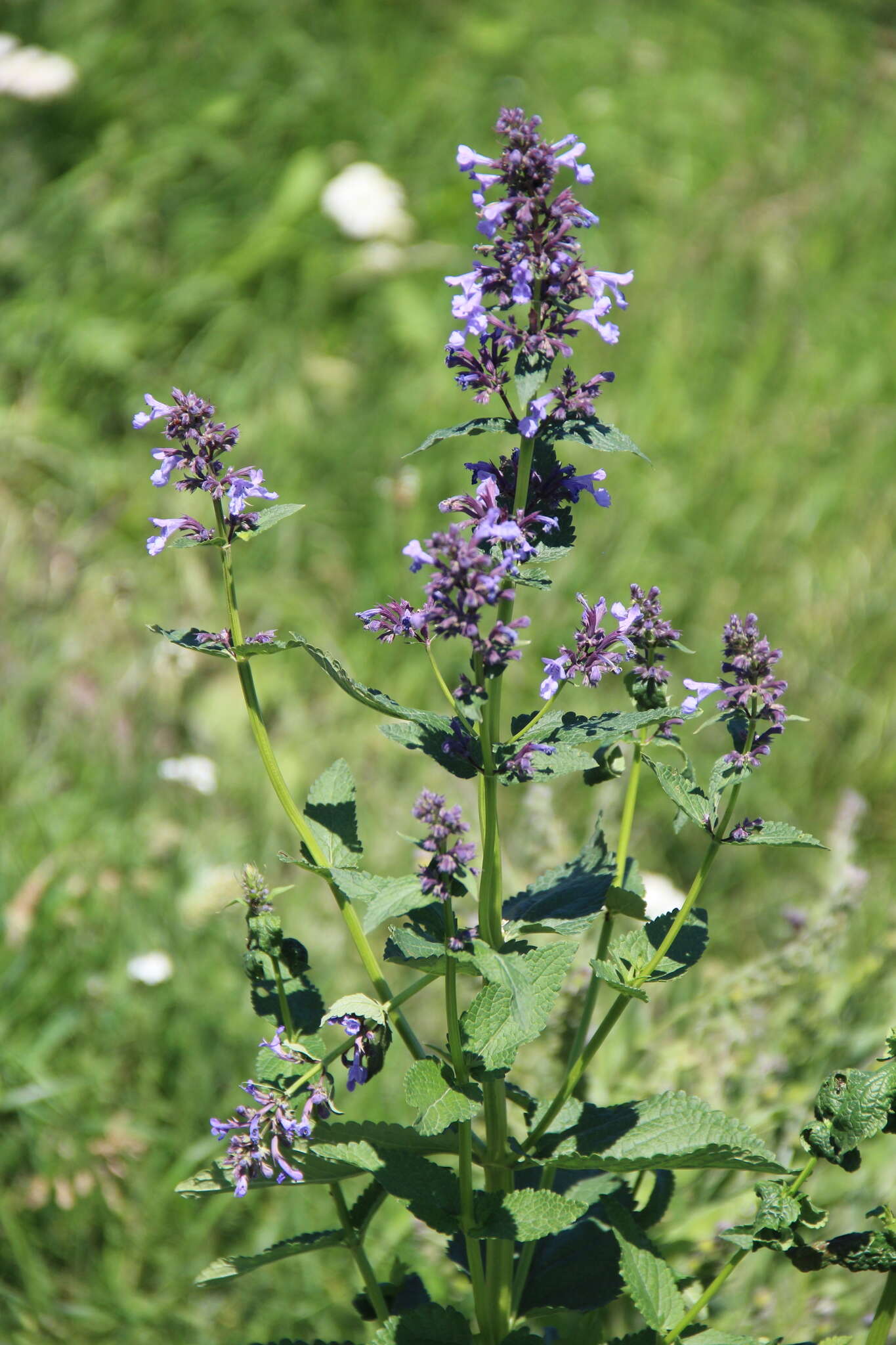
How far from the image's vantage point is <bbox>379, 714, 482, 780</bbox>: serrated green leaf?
1512 millimetres

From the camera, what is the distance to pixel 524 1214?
1.55 metres

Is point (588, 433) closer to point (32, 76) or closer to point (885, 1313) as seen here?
point (885, 1313)

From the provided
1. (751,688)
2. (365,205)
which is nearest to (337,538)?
(365,205)

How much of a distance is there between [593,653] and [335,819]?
51cm

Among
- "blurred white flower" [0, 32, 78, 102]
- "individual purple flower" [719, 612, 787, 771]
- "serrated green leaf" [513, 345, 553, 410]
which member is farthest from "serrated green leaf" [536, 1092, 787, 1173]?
"blurred white flower" [0, 32, 78, 102]

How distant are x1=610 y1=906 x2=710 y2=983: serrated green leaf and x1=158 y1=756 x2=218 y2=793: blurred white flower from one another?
82.1 inches

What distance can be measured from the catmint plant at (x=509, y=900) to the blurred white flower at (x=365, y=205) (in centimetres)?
388

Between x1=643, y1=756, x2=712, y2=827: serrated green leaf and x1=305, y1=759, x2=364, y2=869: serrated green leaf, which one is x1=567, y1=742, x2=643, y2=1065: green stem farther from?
x1=305, y1=759, x2=364, y2=869: serrated green leaf

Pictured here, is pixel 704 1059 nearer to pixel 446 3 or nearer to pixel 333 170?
pixel 333 170

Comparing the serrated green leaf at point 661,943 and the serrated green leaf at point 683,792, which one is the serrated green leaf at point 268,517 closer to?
the serrated green leaf at point 683,792

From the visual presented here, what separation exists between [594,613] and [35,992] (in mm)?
2230

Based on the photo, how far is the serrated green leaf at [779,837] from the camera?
4.78 feet

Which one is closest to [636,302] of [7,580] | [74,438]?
[74,438]

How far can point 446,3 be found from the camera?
7.84 metres
